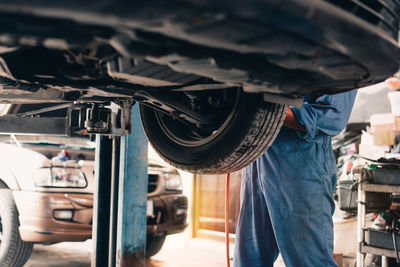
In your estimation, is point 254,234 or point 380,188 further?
point 380,188

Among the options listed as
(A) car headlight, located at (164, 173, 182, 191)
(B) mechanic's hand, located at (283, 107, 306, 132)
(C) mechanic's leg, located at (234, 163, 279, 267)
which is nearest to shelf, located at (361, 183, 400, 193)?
(C) mechanic's leg, located at (234, 163, 279, 267)

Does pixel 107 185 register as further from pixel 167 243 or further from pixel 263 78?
pixel 167 243

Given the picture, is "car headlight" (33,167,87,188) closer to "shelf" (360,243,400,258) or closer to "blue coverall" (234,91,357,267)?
"blue coverall" (234,91,357,267)

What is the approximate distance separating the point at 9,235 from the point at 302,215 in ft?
5.57

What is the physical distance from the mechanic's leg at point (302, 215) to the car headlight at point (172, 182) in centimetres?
121

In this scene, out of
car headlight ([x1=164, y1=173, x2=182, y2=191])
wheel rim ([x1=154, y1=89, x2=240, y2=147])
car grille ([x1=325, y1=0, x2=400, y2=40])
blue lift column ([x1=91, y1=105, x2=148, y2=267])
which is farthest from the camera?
car headlight ([x1=164, y1=173, x2=182, y2=191])

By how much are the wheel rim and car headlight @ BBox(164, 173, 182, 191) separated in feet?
4.24

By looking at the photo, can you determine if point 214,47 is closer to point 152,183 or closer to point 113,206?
point 113,206

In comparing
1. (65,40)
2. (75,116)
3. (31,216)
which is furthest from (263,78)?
(31,216)

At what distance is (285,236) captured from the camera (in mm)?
1591

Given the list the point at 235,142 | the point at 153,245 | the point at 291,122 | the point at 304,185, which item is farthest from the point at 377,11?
the point at 153,245

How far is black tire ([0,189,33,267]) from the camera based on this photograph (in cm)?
226

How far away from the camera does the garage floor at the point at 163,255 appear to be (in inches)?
109

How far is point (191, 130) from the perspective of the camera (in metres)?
1.49
